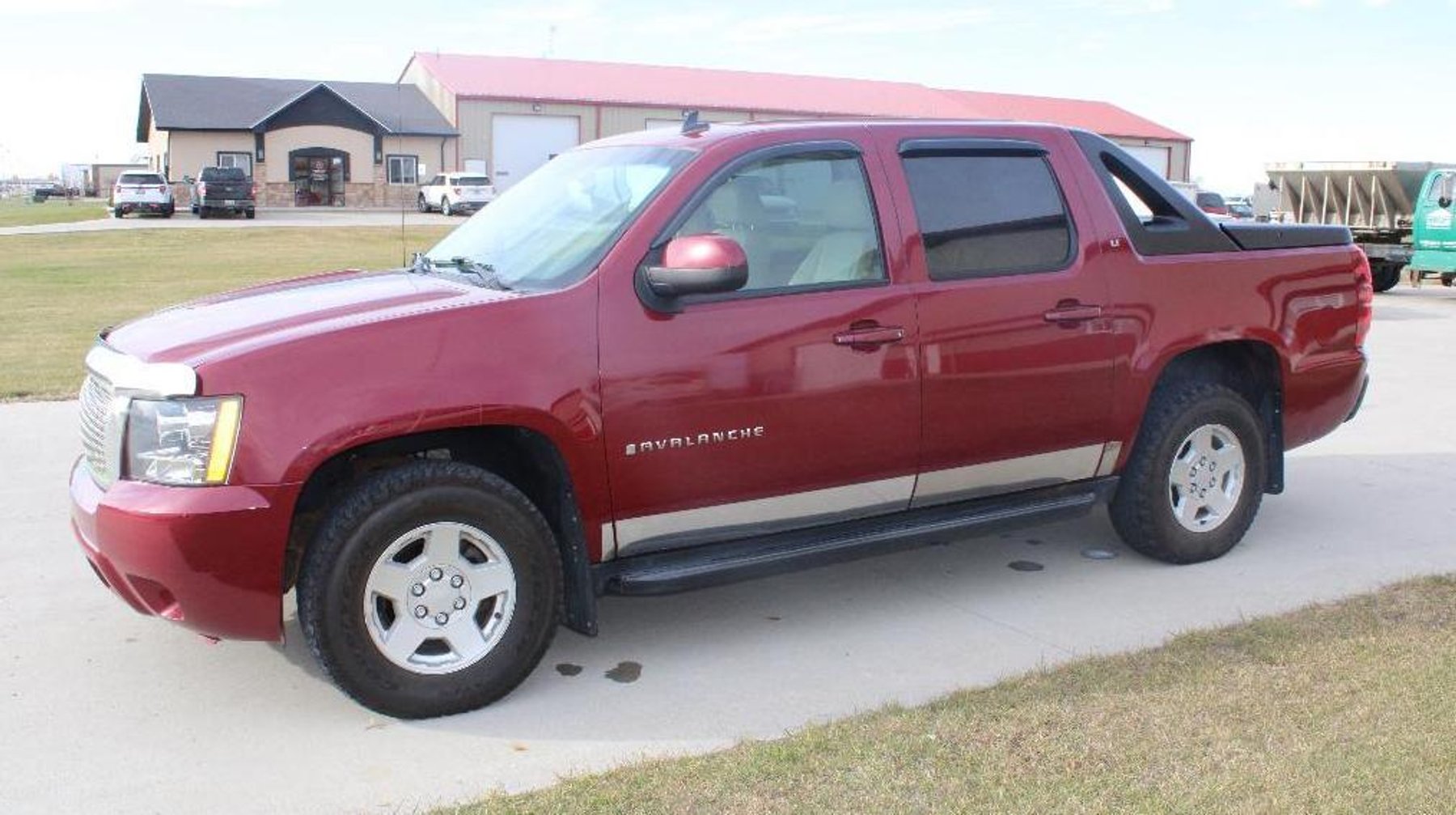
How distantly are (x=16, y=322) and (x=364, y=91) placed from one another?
49.9 meters

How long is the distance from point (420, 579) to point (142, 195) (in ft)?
156

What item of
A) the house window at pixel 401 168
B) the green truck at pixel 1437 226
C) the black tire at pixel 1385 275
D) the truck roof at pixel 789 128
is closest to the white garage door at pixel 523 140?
the house window at pixel 401 168

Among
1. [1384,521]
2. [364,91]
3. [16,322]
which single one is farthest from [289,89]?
[1384,521]

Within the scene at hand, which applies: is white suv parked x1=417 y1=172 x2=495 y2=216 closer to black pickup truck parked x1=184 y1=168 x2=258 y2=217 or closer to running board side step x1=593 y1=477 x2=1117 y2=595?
black pickup truck parked x1=184 y1=168 x2=258 y2=217

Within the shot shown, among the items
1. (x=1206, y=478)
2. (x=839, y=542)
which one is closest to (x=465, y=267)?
(x=839, y=542)

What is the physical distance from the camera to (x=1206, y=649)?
4.71 metres

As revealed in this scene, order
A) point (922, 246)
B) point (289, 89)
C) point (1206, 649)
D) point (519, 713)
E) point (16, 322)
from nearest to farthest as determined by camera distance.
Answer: point (519, 713), point (1206, 649), point (922, 246), point (16, 322), point (289, 89)

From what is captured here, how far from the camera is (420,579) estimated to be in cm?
422

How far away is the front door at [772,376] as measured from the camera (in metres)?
4.45

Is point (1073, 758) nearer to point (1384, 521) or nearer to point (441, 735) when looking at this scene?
point (441, 735)

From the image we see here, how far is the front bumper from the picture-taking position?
392 centimetres

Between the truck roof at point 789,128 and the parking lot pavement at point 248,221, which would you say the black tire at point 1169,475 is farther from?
the parking lot pavement at point 248,221

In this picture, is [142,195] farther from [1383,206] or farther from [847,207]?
[847,207]

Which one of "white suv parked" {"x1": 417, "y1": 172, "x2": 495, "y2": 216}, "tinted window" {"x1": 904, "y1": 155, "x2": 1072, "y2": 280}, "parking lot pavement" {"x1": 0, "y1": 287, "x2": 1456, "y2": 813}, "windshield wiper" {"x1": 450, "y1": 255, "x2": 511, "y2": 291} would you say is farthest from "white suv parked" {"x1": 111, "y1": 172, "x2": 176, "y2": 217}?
"tinted window" {"x1": 904, "y1": 155, "x2": 1072, "y2": 280}
